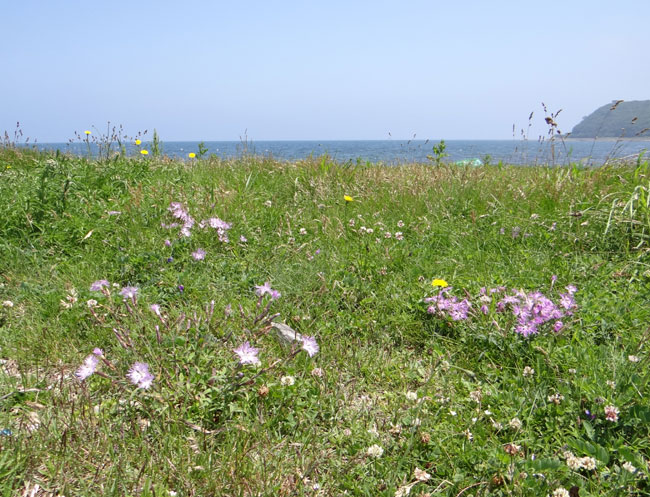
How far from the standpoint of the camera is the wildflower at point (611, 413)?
165 cm

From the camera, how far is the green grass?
1.58 metres

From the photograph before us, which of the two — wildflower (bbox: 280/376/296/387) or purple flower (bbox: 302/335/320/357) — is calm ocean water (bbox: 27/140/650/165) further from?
wildflower (bbox: 280/376/296/387)

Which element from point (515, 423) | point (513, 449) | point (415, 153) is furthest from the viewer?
point (415, 153)

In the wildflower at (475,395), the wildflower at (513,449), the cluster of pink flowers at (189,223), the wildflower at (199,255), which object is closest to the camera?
the wildflower at (513,449)

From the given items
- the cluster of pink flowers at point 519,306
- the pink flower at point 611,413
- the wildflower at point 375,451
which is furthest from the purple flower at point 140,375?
the pink flower at point 611,413

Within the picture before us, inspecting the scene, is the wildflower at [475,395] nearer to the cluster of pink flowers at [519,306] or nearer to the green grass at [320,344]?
the green grass at [320,344]

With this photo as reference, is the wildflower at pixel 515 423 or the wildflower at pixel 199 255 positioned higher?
the wildflower at pixel 199 255

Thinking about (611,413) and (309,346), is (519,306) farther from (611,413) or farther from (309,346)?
(309,346)

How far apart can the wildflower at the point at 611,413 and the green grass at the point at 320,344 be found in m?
0.03

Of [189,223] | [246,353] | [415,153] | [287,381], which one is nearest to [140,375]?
[246,353]

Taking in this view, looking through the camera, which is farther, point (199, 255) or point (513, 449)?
point (199, 255)

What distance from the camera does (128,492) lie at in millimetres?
1457

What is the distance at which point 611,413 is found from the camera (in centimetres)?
166

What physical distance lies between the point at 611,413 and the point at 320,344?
1.35 meters
